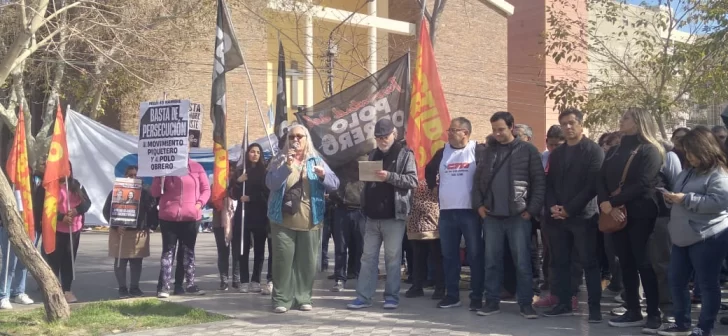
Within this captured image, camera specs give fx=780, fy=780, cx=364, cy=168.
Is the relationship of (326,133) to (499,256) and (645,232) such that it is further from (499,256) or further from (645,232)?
(645,232)

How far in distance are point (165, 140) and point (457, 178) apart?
359 cm

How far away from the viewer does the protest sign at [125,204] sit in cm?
962

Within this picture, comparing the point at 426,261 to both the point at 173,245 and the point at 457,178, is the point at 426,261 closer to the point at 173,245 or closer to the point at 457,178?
the point at 457,178

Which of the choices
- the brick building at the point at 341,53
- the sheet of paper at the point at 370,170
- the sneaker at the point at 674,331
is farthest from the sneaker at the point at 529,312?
the brick building at the point at 341,53

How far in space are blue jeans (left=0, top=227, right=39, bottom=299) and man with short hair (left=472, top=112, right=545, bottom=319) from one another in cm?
555

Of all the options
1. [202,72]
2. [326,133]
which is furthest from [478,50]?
[326,133]

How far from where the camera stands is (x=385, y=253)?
824 cm

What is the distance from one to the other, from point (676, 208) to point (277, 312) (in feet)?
13.2

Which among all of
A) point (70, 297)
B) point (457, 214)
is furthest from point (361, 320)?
point (70, 297)

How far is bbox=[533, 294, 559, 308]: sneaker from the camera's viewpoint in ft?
25.8

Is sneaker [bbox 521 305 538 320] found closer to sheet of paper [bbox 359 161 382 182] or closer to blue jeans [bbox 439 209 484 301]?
blue jeans [bbox 439 209 484 301]

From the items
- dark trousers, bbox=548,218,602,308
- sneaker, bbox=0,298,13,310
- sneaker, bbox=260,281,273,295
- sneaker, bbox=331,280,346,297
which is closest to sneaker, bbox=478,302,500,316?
dark trousers, bbox=548,218,602,308

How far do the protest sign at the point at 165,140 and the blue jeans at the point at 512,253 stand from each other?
12.0 feet

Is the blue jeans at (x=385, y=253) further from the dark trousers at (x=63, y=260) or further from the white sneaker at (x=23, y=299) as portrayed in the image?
the white sneaker at (x=23, y=299)
